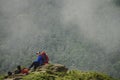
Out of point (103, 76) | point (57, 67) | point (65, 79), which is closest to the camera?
point (65, 79)

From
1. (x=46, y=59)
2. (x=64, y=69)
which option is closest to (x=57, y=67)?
(x=64, y=69)

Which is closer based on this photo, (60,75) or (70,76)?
→ (70,76)

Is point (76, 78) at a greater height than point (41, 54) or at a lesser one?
lesser

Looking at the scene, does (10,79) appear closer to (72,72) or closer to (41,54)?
(72,72)

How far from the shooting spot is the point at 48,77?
939 inches

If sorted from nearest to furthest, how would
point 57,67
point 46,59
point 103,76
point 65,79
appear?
point 65,79 → point 103,76 → point 57,67 → point 46,59

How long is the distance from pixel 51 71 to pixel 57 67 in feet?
4.44

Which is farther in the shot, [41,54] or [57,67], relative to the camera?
[41,54]

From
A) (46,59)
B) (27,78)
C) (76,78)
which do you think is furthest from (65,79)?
(46,59)

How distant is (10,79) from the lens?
84.4 feet

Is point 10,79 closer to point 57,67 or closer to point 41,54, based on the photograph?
point 57,67

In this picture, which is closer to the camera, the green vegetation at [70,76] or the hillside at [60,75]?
the green vegetation at [70,76]

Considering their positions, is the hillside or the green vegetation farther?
the hillside

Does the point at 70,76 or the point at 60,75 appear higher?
the point at 60,75
